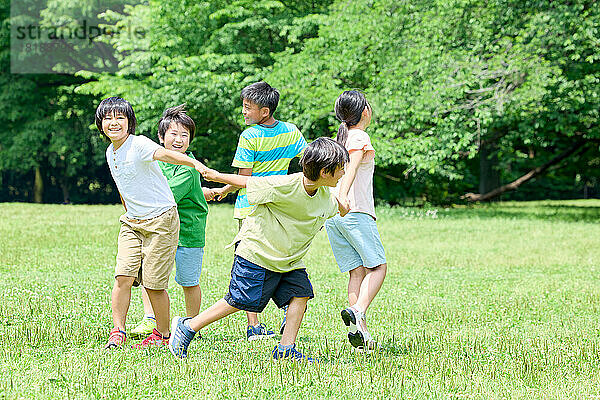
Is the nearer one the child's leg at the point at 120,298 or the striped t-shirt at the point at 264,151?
the child's leg at the point at 120,298

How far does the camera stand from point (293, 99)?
76.8 feet

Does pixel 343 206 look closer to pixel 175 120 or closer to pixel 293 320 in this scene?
pixel 293 320

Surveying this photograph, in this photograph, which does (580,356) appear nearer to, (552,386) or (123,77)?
(552,386)

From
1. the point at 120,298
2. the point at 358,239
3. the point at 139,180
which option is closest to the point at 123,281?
the point at 120,298

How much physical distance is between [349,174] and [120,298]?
6.37ft

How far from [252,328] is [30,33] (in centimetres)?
2863

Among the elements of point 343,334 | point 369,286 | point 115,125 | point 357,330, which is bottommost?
point 343,334

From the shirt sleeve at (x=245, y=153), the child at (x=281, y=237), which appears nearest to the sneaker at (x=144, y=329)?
the child at (x=281, y=237)

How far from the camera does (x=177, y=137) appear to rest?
19.7ft

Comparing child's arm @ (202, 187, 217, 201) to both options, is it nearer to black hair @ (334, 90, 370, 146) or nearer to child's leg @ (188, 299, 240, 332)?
black hair @ (334, 90, 370, 146)

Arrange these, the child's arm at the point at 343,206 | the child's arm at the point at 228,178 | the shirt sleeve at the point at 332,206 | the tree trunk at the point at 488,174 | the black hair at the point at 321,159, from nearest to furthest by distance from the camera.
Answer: the black hair at the point at 321,159, the child's arm at the point at 228,178, the shirt sleeve at the point at 332,206, the child's arm at the point at 343,206, the tree trunk at the point at 488,174

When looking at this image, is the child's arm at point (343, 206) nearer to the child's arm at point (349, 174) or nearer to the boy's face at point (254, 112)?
the child's arm at point (349, 174)

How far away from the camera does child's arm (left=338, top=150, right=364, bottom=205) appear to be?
5.41m

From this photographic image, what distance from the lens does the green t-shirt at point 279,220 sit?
4801mm
